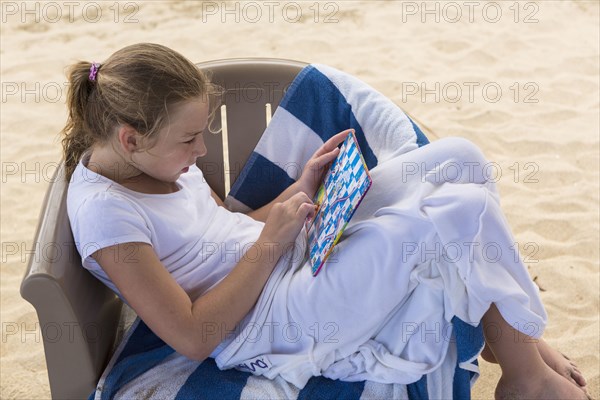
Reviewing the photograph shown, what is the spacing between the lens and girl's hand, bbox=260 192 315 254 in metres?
1.55

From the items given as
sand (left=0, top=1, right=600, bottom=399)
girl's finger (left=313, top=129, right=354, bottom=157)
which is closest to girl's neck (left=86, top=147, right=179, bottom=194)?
girl's finger (left=313, top=129, right=354, bottom=157)

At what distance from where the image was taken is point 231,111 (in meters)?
1.99

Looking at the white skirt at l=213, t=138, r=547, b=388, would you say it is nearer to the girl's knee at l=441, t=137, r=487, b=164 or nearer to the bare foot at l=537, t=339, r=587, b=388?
the girl's knee at l=441, t=137, r=487, b=164

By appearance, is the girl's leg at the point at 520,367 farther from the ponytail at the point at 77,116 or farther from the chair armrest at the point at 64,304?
the ponytail at the point at 77,116

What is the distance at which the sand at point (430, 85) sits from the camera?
229cm

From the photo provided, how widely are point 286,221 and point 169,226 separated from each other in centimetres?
23

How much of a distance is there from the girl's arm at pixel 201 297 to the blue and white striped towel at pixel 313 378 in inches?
3.4

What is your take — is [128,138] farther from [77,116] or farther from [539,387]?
[539,387]

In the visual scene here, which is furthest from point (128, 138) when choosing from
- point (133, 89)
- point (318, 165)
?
point (318, 165)

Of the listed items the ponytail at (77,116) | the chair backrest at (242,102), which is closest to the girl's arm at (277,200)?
the chair backrest at (242,102)

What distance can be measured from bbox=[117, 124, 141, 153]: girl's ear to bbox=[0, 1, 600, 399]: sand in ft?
2.13

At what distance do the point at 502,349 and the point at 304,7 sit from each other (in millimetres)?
2887

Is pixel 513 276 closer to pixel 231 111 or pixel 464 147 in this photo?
pixel 464 147

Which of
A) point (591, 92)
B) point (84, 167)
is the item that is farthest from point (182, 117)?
point (591, 92)
